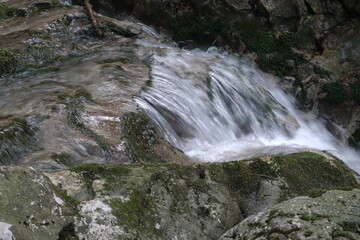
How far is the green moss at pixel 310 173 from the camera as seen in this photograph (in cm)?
549

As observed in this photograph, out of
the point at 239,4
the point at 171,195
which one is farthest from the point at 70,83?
the point at 239,4

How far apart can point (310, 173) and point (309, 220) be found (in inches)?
103

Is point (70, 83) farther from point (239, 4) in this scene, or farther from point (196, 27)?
point (239, 4)

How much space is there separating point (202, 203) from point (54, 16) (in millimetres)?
9919

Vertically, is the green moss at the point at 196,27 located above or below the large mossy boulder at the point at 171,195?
below

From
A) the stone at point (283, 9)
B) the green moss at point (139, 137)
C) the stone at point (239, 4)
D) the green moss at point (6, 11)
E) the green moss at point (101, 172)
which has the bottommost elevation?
the green moss at point (6, 11)

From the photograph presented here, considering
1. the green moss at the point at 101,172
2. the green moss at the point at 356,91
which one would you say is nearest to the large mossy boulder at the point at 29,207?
the green moss at the point at 101,172

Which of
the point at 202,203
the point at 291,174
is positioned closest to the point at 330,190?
the point at 202,203

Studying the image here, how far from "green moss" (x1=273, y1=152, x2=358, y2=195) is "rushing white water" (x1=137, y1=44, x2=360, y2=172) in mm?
1997

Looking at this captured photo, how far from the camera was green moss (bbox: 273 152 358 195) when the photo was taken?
5488 mm

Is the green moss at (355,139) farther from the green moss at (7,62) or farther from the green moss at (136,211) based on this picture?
the green moss at (136,211)

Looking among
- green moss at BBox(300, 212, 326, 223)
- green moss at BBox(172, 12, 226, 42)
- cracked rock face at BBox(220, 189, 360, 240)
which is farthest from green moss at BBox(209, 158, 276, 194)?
green moss at BBox(172, 12, 226, 42)

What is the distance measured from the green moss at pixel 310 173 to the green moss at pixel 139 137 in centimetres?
189

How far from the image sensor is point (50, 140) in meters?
6.27
